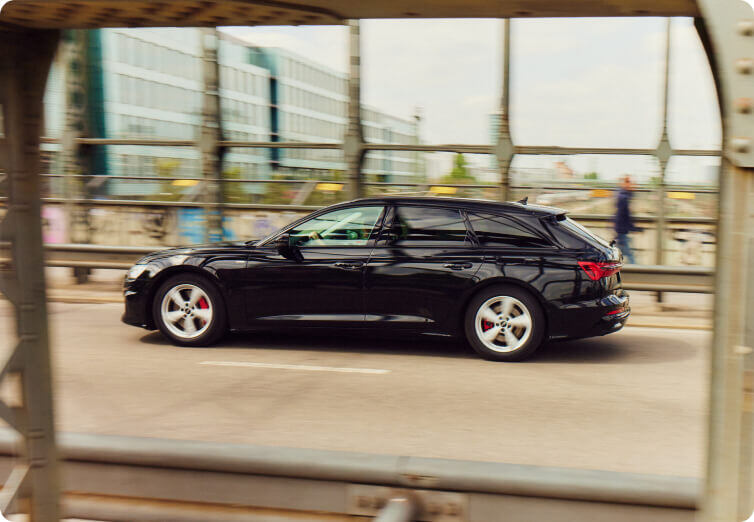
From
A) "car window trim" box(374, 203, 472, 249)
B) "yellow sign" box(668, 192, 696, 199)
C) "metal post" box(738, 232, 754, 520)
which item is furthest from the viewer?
"yellow sign" box(668, 192, 696, 199)

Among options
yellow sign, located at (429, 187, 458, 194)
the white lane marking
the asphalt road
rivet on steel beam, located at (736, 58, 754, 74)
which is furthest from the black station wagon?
rivet on steel beam, located at (736, 58, 754, 74)

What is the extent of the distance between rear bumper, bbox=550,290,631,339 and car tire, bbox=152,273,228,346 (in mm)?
3394

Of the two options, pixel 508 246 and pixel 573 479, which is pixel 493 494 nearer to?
pixel 573 479

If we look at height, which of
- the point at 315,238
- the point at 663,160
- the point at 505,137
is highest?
the point at 505,137

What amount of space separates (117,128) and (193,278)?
662 cm

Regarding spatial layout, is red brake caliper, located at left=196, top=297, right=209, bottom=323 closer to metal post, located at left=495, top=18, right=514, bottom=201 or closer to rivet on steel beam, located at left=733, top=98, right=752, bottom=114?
metal post, located at left=495, top=18, right=514, bottom=201

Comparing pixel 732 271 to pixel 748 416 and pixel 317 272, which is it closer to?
pixel 748 416

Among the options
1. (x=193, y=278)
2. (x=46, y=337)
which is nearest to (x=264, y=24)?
(x=46, y=337)

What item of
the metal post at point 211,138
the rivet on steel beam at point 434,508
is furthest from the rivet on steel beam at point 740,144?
the metal post at point 211,138

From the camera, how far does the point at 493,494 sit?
284 cm

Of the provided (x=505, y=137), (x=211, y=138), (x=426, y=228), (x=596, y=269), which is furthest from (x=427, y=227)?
(x=211, y=138)

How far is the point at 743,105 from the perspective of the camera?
2.02 metres

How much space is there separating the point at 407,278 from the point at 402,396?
159cm

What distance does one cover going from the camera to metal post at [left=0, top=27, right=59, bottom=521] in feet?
8.52
